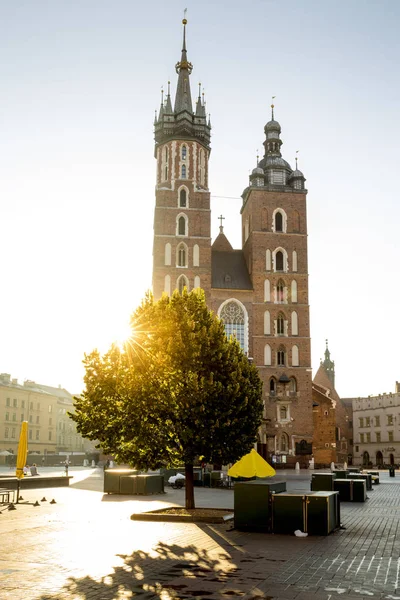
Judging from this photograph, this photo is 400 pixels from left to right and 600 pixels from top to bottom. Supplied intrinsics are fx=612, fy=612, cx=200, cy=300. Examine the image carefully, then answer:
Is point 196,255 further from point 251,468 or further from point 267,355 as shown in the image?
point 251,468

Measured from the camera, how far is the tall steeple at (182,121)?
63.1m

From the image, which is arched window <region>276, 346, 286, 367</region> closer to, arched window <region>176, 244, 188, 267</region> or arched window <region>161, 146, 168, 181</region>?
arched window <region>176, 244, 188, 267</region>

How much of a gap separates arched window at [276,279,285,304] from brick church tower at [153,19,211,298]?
6.86m

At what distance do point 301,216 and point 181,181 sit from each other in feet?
41.4

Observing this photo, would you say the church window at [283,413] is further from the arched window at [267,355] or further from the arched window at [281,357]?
the arched window at [267,355]

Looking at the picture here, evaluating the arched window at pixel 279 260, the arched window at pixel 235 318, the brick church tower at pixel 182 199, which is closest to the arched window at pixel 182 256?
the brick church tower at pixel 182 199

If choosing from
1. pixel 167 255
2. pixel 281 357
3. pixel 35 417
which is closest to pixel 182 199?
pixel 167 255

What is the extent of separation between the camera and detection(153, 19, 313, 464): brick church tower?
57.4 meters

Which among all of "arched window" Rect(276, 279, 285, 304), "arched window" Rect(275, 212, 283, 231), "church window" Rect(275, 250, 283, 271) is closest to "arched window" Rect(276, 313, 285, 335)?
"arched window" Rect(276, 279, 285, 304)

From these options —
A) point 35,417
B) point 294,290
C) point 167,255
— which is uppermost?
point 167,255

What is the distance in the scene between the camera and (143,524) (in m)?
15.9

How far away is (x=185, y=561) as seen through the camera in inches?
427

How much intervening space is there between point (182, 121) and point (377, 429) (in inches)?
1955

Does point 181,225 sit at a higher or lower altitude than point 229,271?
higher
